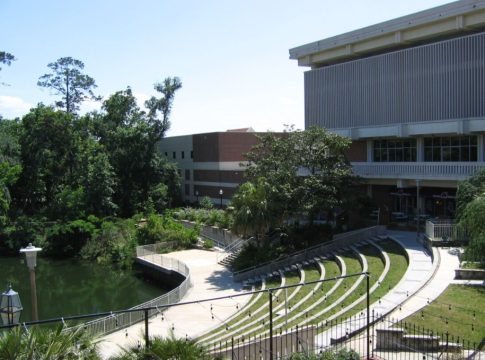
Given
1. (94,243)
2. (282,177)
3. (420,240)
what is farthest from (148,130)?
(420,240)

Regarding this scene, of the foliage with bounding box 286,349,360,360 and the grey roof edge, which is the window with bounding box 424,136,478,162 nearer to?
the grey roof edge

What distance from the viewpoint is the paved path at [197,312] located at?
2226 centimetres

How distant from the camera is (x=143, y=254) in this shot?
4184cm

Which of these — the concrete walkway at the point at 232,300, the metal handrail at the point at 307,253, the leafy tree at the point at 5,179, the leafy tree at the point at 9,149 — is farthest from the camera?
the leafy tree at the point at 9,149

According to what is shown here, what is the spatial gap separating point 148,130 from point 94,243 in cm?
1705

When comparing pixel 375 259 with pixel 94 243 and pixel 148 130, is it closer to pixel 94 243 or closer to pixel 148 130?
pixel 94 243

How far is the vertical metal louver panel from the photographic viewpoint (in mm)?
34344

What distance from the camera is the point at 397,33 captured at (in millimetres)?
38031

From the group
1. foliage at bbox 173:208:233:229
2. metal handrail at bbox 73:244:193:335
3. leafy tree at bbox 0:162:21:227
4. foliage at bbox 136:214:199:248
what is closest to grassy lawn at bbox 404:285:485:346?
metal handrail at bbox 73:244:193:335

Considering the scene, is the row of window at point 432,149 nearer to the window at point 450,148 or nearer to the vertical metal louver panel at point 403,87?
the window at point 450,148

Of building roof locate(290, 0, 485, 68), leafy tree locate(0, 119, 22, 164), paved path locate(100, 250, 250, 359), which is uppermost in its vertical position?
building roof locate(290, 0, 485, 68)

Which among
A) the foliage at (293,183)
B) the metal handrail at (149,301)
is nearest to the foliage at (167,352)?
the metal handrail at (149,301)

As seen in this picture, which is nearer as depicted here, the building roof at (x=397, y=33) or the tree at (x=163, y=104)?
the building roof at (x=397, y=33)

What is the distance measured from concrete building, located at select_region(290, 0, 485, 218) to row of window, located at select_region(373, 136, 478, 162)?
67 millimetres
